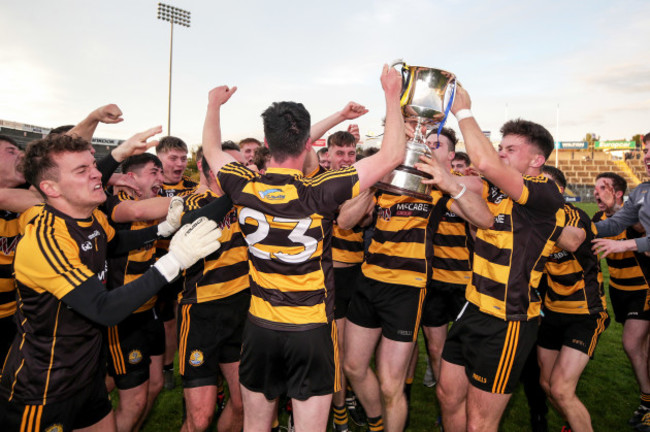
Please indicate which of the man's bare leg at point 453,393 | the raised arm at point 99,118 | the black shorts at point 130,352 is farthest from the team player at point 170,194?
the man's bare leg at point 453,393

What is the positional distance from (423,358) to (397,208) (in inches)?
129

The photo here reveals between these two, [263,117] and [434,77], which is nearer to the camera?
[263,117]

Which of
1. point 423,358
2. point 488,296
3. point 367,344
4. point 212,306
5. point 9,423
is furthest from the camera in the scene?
point 423,358

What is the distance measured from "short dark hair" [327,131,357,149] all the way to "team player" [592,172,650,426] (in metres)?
3.00

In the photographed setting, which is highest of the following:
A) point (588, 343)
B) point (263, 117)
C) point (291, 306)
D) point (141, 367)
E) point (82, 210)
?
point (263, 117)

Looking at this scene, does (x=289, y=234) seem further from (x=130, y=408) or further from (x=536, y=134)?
(x=130, y=408)

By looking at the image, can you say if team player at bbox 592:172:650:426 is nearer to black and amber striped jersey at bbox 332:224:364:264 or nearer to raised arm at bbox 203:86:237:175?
black and amber striped jersey at bbox 332:224:364:264

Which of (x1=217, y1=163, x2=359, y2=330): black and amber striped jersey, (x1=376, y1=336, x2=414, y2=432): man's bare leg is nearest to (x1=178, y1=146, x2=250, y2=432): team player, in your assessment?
(x1=217, y1=163, x2=359, y2=330): black and amber striped jersey

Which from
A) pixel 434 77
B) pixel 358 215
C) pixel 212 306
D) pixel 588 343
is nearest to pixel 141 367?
pixel 212 306

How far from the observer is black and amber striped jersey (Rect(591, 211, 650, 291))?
4824 millimetres

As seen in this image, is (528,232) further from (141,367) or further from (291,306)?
(141,367)

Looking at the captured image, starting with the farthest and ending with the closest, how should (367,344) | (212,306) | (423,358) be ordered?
(423,358) < (367,344) < (212,306)

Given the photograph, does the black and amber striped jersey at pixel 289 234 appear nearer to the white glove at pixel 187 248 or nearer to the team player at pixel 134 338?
the white glove at pixel 187 248

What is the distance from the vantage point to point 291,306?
2.65 meters
